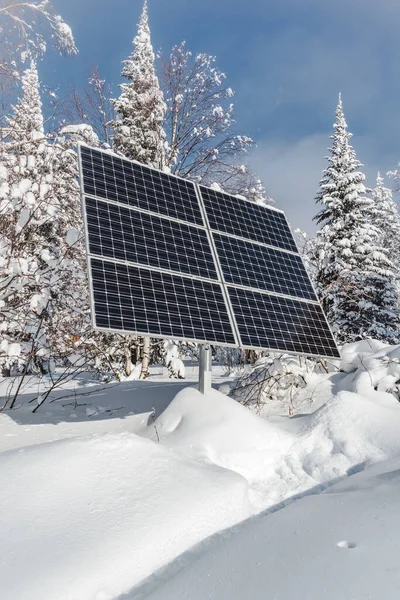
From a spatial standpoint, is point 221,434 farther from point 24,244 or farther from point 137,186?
point 24,244

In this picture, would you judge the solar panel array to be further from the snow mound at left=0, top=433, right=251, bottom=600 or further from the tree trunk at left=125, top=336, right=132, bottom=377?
the tree trunk at left=125, top=336, right=132, bottom=377

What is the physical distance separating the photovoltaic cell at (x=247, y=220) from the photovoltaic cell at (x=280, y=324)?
1.51 meters

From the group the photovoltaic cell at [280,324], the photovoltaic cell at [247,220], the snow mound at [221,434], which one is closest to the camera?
the snow mound at [221,434]

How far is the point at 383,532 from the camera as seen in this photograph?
2721mm

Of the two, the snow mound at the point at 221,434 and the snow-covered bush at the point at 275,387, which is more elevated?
the snow-covered bush at the point at 275,387

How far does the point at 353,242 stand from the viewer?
24.4m

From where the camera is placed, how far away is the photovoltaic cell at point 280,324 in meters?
6.12

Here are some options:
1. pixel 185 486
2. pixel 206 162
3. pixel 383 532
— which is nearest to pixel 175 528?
pixel 185 486

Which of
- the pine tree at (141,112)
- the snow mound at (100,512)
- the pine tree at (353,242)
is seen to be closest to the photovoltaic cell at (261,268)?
the snow mound at (100,512)

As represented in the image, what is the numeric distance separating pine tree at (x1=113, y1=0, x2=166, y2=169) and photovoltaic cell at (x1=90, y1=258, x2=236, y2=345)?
849 cm

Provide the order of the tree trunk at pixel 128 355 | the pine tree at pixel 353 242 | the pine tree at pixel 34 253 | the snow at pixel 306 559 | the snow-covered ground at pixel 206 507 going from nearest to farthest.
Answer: the snow at pixel 306 559
the snow-covered ground at pixel 206 507
the pine tree at pixel 34 253
the tree trunk at pixel 128 355
the pine tree at pixel 353 242

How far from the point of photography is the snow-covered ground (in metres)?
2.55

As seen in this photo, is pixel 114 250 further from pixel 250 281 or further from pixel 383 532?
pixel 383 532

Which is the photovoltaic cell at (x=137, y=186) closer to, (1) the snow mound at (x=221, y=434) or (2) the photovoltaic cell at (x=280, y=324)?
(2) the photovoltaic cell at (x=280, y=324)
